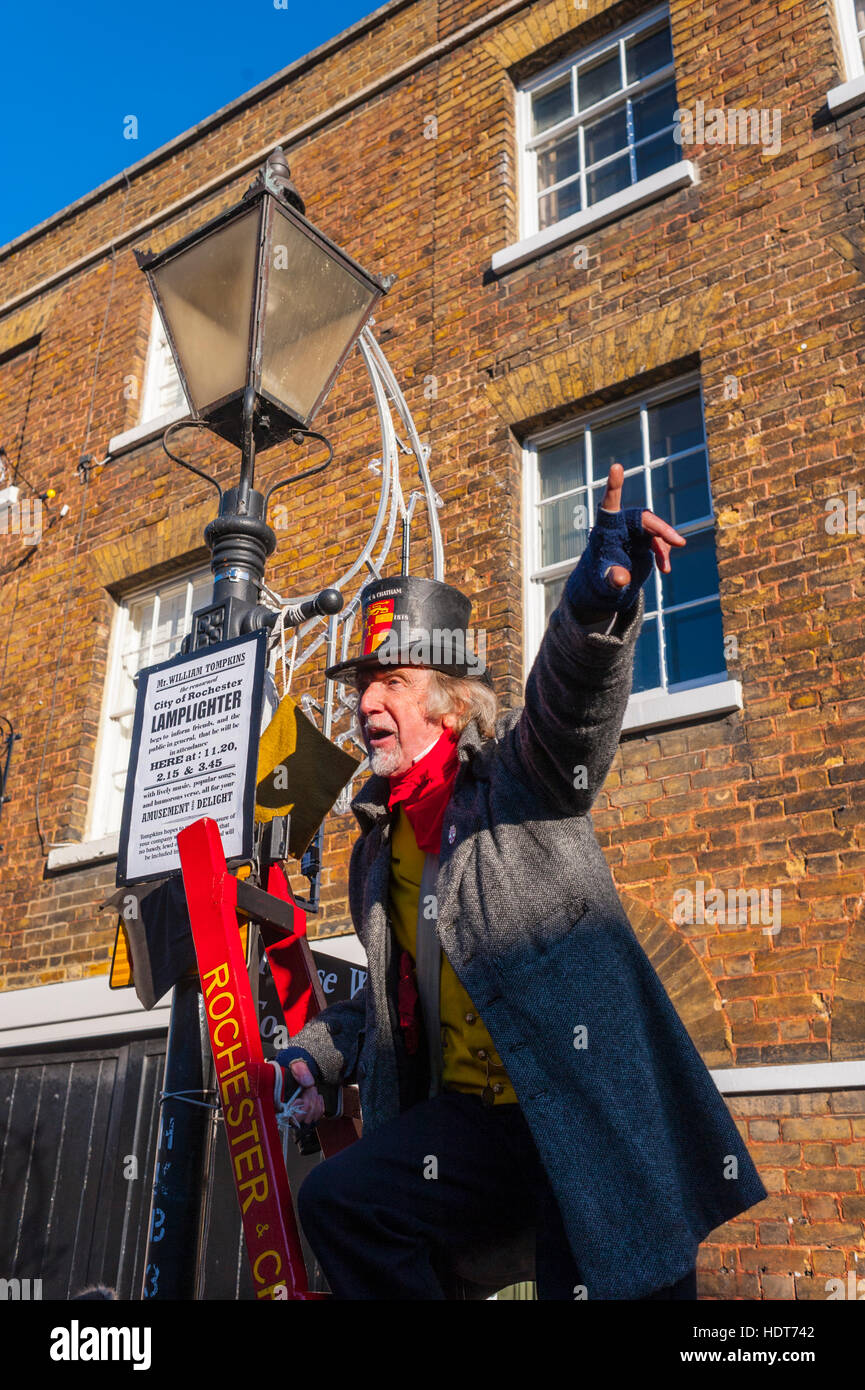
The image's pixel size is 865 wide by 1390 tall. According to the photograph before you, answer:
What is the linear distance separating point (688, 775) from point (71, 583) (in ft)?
17.5

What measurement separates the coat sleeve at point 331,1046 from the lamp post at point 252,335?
0.86m

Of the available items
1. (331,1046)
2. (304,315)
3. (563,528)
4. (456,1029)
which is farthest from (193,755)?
(563,528)

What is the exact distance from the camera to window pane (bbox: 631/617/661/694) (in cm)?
596

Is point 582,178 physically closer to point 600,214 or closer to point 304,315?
point 600,214

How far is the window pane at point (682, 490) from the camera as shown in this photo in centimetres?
619

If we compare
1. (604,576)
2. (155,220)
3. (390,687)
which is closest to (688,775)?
(390,687)

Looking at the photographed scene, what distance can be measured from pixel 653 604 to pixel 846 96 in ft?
8.97

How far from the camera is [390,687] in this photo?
9.36ft

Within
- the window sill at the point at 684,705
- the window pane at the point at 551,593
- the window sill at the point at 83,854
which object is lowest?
the window sill at the point at 684,705

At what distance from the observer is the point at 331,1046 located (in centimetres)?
271

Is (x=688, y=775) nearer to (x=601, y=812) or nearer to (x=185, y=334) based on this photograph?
(x=601, y=812)

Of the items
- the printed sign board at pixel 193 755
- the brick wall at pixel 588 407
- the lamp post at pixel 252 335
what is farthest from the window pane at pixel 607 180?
the printed sign board at pixel 193 755

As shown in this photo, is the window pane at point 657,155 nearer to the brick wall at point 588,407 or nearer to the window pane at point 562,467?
the brick wall at point 588,407

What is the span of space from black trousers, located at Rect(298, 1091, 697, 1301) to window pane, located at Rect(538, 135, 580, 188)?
6.80m
